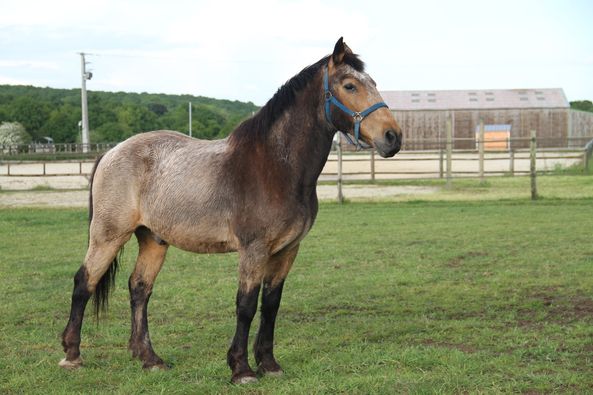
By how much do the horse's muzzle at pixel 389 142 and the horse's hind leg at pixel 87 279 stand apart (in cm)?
228

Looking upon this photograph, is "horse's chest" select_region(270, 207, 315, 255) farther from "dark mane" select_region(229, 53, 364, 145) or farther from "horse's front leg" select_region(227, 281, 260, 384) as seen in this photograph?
"dark mane" select_region(229, 53, 364, 145)

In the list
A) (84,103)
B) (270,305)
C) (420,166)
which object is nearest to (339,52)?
(270,305)

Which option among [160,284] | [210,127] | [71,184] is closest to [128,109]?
[210,127]

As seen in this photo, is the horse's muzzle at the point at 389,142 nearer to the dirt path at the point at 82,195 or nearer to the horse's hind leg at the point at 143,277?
the horse's hind leg at the point at 143,277

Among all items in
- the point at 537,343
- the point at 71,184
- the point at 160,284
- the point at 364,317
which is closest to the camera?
the point at 537,343

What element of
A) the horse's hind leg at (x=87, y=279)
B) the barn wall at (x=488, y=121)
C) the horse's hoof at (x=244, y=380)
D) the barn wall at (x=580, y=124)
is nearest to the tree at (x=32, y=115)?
the barn wall at (x=488, y=121)

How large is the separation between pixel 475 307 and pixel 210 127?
64.2 meters

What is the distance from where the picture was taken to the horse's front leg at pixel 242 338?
5.19 metres

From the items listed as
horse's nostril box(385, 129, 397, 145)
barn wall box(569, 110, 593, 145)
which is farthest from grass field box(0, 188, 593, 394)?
barn wall box(569, 110, 593, 145)

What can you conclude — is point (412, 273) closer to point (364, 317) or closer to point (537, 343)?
point (364, 317)

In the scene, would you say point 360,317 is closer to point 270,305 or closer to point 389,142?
point 270,305

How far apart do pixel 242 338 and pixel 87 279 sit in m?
1.48

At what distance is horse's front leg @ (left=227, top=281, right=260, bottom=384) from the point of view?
5191 millimetres

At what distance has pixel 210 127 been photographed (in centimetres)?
7038
